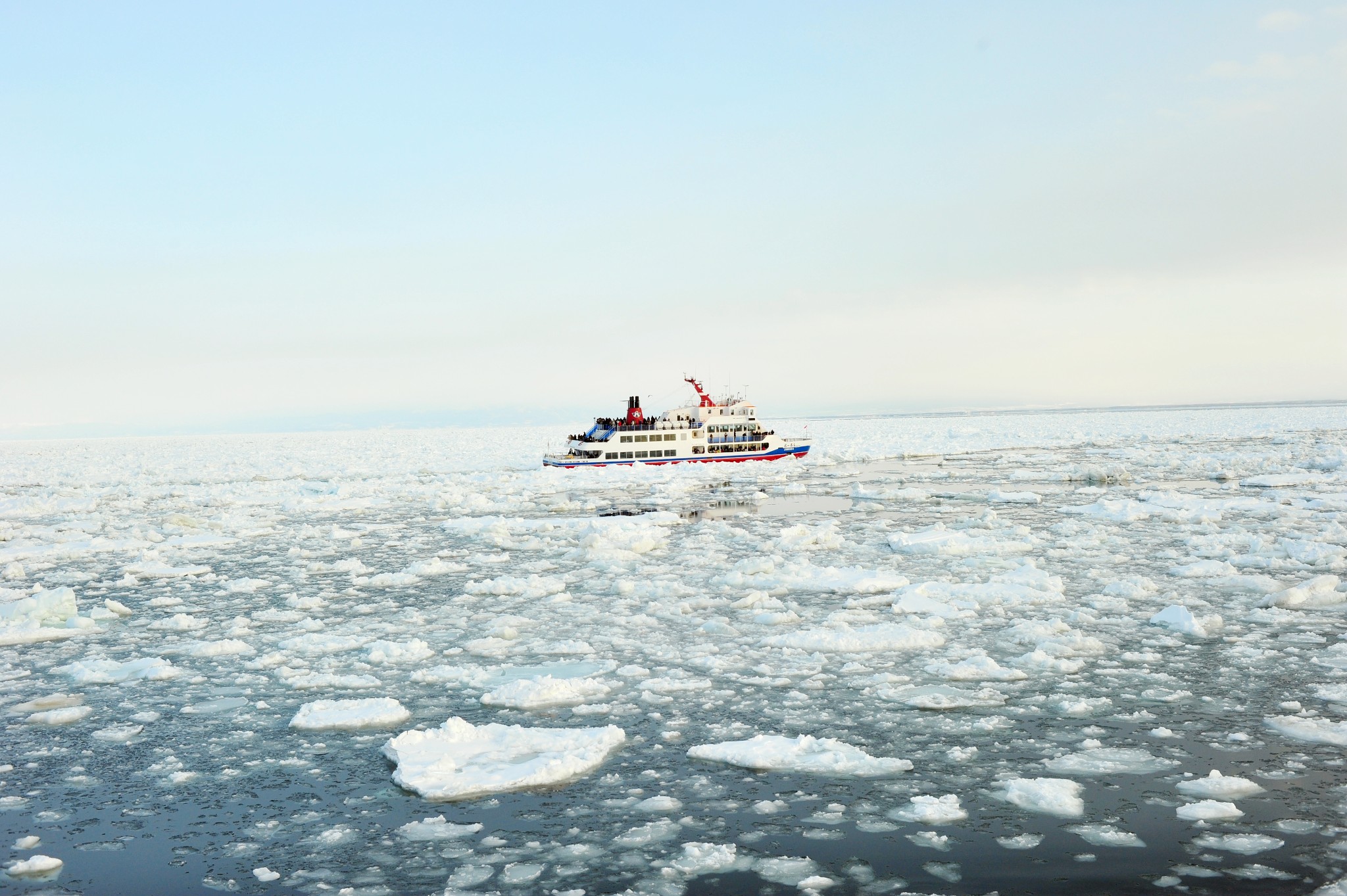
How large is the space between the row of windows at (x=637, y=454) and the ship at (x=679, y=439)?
0.13ft

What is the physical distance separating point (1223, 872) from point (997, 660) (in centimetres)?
477

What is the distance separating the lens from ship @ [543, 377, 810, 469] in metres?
52.7

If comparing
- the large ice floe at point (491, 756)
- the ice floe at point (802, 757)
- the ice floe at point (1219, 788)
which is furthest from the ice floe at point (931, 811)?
the large ice floe at point (491, 756)

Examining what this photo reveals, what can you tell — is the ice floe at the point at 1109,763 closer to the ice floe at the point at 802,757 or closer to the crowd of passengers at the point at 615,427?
the ice floe at the point at 802,757

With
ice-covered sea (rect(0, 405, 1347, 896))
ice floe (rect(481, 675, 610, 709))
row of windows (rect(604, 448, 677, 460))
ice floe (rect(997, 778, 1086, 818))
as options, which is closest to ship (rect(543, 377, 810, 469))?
row of windows (rect(604, 448, 677, 460))

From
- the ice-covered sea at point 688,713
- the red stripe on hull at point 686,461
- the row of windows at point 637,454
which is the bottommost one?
the red stripe on hull at point 686,461

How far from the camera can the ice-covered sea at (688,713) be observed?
551 centimetres

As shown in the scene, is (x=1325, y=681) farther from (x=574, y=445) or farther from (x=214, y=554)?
(x=574, y=445)

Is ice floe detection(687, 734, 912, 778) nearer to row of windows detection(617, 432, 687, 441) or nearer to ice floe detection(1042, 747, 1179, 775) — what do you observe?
ice floe detection(1042, 747, 1179, 775)

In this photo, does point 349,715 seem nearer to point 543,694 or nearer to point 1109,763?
point 543,694

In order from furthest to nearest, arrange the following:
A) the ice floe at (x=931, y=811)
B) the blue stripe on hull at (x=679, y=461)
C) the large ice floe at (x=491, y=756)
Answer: the blue stripe on hull at (x=679, y=461) → the large ice floe at (x=491, y=756) → the ice floe at (x=931, y=811)

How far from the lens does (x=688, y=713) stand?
327 inches

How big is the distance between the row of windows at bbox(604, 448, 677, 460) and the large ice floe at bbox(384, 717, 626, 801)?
148ft

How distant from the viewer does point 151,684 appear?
9.71 meters
